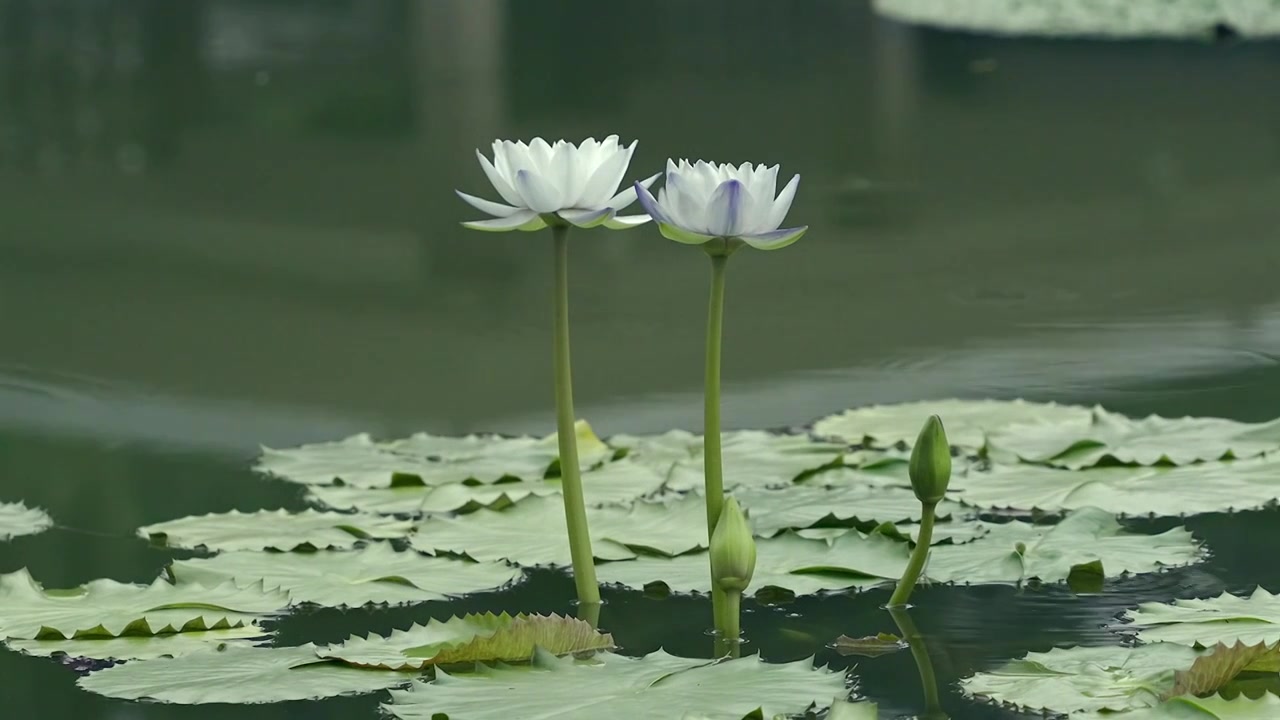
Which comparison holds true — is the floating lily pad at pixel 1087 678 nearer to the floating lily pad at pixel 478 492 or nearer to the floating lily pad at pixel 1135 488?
the floating lily pad at pixel 1135 488

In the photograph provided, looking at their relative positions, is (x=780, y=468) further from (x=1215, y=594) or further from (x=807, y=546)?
(x=1215, y=594)

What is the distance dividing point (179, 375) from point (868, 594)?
52.5 inches

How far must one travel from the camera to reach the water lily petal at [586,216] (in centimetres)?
113

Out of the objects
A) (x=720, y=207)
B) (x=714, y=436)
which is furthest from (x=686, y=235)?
(x=714, y=436)

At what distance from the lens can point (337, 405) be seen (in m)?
2.15

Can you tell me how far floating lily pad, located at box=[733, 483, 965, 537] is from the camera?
4.83 ft

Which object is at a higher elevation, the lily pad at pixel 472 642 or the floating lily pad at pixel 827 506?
the floating lily pad at pixel 827 506

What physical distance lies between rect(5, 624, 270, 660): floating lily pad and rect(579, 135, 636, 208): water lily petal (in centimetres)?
43

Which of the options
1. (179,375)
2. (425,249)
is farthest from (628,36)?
(179,375)

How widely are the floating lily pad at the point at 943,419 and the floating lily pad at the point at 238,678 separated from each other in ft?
2.77

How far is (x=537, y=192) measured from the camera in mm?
1139

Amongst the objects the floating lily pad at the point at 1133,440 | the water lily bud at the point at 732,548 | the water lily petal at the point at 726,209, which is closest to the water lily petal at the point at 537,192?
the water lily petal at the point at 726,209

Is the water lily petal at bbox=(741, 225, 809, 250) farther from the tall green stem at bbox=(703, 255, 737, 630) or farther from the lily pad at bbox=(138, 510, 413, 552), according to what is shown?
the lily pad at bbox=(138, 510, 413, 552)

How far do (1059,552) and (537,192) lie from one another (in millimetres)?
570
